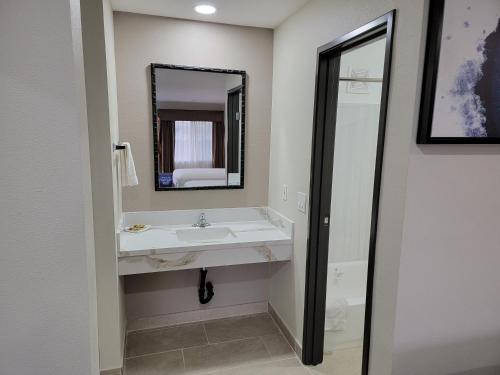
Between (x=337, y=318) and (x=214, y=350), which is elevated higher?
(x=337, y=318)

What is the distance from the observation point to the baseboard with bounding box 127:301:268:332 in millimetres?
2770

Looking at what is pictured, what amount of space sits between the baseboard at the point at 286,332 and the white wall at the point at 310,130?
0.05 metres

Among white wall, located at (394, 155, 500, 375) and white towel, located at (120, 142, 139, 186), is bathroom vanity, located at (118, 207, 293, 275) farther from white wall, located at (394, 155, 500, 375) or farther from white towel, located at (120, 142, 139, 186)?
white wall, located at (394, 155, 500, 375)

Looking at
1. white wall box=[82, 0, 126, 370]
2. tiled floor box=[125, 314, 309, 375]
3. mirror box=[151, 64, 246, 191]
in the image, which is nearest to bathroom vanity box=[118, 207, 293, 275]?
white wall box=[82, 0, 126, 370]

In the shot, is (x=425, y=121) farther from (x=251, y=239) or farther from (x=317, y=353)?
(x=317, y=353)

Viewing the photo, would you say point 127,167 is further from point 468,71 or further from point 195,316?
point 468,71

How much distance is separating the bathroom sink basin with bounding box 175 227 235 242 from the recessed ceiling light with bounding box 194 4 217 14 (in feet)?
5.22

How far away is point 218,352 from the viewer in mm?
2508

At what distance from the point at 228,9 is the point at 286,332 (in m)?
2.41

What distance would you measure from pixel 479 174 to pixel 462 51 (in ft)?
1.67

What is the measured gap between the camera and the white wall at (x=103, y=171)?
185cm

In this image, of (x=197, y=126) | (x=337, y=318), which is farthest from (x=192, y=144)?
(x=337, y=318)

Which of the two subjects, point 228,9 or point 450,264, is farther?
point 228,9

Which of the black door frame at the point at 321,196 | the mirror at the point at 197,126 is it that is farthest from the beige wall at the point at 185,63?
the black door frame at the point at 321,196
